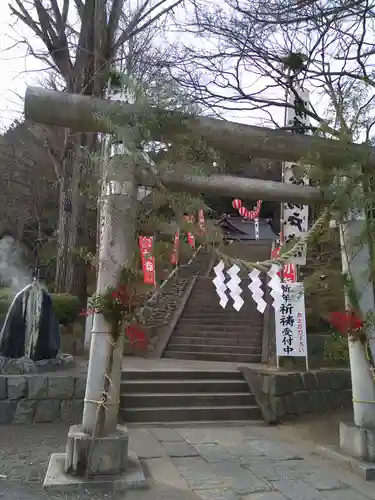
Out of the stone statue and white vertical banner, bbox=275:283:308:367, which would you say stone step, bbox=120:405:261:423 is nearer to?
white vertical banner, bbox=275:283:308:367

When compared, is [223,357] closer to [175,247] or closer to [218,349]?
[218,349]

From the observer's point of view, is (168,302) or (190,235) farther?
(168,302)

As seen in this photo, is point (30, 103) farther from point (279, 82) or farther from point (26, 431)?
point (279, 82)

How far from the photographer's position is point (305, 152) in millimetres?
5738

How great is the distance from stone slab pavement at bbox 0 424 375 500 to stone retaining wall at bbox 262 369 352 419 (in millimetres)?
952

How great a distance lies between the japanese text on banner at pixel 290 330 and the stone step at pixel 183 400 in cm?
142

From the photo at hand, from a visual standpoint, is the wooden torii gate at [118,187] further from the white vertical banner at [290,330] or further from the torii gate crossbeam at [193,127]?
the white vertical banner at [290,330]

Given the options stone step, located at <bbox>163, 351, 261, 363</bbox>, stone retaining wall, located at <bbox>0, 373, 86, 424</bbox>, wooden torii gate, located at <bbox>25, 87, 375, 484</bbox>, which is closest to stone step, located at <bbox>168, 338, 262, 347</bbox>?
stone step, located at <bbox>163, 351, 261, 363</bbox>

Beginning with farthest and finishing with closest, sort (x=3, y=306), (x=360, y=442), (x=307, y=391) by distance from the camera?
1. (x=3, y=306)
2. (x=307, y=391)
3. (x=360, y=442)

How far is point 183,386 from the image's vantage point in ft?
28.0

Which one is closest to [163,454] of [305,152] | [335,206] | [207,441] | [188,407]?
[207,441]

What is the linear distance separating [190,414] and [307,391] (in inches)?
94.0

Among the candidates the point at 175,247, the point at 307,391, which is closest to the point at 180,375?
the point at 307,391

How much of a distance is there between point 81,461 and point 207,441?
8.31ft
